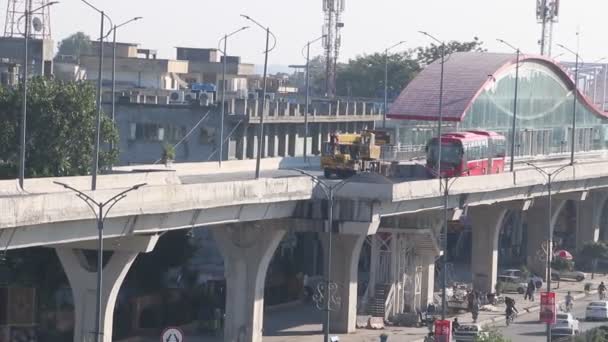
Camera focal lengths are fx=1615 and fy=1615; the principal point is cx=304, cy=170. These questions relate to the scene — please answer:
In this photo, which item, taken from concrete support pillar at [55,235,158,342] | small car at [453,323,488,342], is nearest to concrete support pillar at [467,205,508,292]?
small car at [453,323,488,342]

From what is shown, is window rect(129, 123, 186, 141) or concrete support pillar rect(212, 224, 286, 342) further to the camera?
window rect(129, 123, 186, 141)

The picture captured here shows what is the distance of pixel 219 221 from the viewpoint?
5644 cm

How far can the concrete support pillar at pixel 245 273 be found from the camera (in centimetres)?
6222

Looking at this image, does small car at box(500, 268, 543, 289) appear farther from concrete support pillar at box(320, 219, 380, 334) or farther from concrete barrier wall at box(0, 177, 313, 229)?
concrete barrier wall at box(0, 177, 313, 229)

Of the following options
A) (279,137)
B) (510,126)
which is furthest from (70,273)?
(510,126)

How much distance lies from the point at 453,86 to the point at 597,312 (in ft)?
93.5

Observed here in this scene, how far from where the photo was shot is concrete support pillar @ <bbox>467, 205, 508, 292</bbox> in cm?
8625

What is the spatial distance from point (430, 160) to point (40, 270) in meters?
23.4

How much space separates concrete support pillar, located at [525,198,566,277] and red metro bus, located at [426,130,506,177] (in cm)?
1480

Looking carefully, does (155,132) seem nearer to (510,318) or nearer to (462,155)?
(462,155)

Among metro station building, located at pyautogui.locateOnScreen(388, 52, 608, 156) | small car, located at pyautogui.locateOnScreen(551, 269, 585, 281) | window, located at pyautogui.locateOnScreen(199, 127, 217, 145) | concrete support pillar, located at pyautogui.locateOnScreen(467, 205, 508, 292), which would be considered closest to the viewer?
concrete support pillar, located at pyautogui.locateOnScreen(467, 205, 508, 292)

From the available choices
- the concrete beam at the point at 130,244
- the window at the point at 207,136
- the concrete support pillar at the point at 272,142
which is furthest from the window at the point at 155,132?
the concrete beam at the point at 130,244

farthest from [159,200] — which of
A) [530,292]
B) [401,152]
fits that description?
[401,152]

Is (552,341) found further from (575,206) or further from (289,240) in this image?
(575,206)
